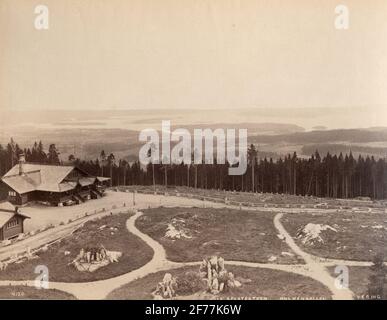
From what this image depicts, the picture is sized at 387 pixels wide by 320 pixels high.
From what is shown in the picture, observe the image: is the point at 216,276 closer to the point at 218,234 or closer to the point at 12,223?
the point at 218,234

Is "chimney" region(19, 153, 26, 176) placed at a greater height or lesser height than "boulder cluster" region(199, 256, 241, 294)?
greater

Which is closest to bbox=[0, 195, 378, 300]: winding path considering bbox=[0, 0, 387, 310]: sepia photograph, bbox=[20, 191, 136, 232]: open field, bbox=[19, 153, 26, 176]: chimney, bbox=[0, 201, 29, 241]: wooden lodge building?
bbox=[0, 0, 387, 310]: sepia photograph

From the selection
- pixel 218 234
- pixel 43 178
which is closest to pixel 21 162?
pixel 43 178

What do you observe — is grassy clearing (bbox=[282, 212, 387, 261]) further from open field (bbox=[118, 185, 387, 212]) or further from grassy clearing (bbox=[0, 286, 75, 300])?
grassy clearing (bbox=[0, 286, 75, 300])

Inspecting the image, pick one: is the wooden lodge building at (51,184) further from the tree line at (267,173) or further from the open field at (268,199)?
the open field at (268,199)
